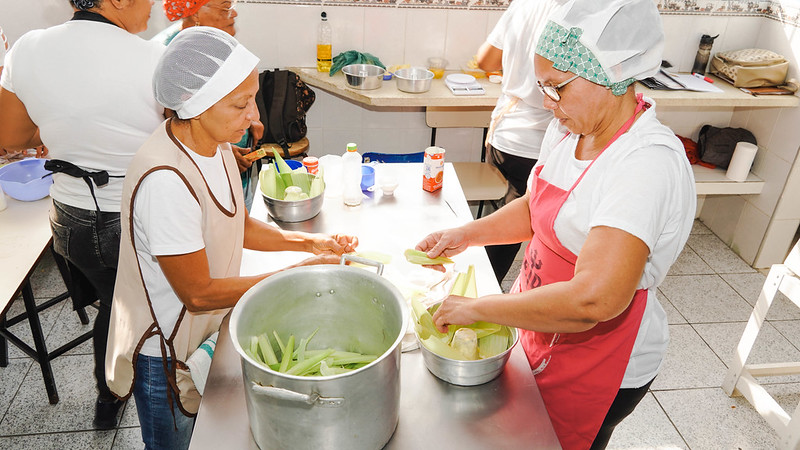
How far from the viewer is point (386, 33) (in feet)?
14.6

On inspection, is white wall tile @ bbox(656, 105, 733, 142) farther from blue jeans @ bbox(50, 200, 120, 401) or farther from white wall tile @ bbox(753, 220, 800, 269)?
blue jeans @ bbox(50, 200, 120, 401)

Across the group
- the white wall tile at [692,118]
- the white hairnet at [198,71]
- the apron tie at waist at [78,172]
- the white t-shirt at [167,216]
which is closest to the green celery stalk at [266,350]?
→ the white t-shirt at [167,216]

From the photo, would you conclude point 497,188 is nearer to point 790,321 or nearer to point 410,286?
point 790,321

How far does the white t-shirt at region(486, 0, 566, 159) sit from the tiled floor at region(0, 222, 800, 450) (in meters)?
1.20

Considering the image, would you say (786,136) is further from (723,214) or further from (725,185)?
(723,214)

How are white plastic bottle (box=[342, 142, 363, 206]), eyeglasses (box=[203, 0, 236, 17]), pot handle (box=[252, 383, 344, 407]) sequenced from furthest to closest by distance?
eyeglasses (box=[203, 0, 236, 17]) → white plastic bottle (box=[342, 142, 363, 206]) → pot handle (box=[252, 383, 344, 407])

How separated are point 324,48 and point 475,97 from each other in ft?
3.87

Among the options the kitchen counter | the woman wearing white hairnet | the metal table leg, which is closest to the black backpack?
the kitchen counter

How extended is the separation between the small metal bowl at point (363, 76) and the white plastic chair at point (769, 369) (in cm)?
262

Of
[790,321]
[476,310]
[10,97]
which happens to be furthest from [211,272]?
[790,321]

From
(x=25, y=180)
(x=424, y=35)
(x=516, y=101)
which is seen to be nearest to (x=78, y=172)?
(x=25, y=180)

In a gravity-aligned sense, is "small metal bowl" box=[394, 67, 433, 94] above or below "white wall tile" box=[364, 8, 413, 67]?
below

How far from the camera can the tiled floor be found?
283 centimetres

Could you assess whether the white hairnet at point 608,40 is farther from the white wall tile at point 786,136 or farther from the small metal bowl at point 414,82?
the white wall tile at point 786,136
